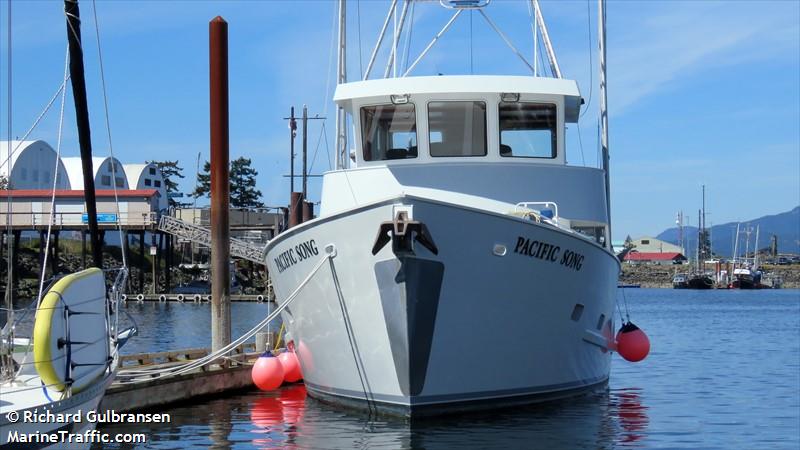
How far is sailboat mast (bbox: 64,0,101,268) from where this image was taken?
48.2ft

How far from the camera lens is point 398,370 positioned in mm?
14594

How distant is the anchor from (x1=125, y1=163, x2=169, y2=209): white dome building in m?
72.5

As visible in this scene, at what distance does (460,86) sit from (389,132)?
1384mm

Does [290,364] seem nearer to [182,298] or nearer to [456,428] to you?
[456,428]

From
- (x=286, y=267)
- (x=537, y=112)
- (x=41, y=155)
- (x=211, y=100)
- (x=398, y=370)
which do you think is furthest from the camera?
(x=41, y=155)

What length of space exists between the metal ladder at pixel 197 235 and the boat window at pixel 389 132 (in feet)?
141

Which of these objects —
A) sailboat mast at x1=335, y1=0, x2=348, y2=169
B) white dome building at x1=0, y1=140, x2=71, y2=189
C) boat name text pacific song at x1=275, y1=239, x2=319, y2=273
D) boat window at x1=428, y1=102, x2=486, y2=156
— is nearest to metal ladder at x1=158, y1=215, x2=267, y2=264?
white dome building at x1=0, y1=140, x2=71, y2=189

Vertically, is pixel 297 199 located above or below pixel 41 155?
below

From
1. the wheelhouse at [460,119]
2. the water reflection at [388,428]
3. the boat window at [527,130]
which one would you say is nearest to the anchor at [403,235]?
the water reflection at [388,428]

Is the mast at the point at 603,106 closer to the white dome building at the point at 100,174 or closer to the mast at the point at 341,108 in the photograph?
the mast at the point at 341,108

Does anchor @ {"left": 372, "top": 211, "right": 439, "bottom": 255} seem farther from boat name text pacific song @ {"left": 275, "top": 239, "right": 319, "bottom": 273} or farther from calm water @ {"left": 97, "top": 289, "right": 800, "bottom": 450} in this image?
calm water @ {"left": 97, "top": 289, "right": 800, "bottom": 450}

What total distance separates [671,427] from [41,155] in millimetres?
66785

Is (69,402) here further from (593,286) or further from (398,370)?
→ (593,286)

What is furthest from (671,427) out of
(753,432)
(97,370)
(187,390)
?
(97,370)
